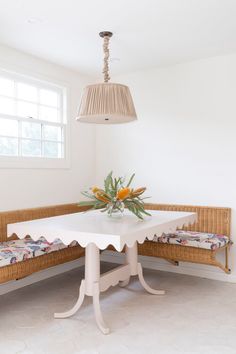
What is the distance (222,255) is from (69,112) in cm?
244

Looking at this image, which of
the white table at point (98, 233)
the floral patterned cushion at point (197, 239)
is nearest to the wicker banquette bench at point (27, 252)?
the white table at point (98, 233)

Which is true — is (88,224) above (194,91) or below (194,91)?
below

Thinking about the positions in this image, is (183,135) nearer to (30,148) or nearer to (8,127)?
(30,148)

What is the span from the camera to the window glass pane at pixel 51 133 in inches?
156

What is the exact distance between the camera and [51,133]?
4.04m

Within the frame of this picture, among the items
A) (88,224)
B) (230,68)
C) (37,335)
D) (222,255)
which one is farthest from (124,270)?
(230,68)

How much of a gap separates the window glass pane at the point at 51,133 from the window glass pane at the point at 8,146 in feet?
1.46

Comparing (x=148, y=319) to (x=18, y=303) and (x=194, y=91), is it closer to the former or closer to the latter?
(x=18, y=303)

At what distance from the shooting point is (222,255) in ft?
12.3

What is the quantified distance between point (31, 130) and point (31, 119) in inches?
5.0

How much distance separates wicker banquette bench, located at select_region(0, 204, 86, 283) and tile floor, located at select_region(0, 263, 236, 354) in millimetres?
333

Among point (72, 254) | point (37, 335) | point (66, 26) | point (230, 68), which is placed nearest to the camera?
point (37, 335)

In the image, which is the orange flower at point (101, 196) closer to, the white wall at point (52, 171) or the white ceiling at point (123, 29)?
the white wall at point (52, 171)

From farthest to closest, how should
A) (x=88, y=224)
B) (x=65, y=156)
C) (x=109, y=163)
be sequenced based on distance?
(x=109, y=163)
(x=65, y=156)
(x=88, y=224)
